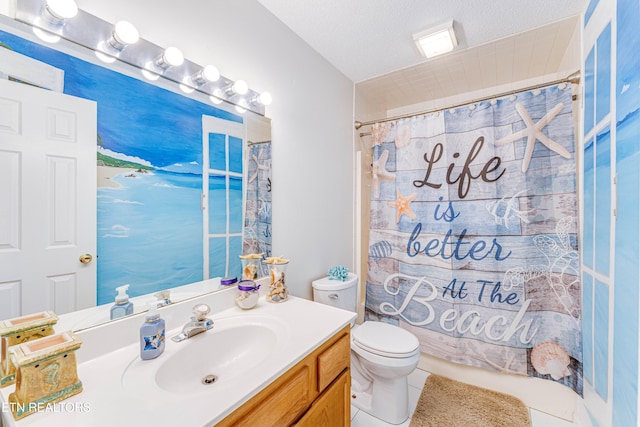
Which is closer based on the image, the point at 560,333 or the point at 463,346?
the point at 560,333

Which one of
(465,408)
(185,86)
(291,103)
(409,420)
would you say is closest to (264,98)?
(291,103)

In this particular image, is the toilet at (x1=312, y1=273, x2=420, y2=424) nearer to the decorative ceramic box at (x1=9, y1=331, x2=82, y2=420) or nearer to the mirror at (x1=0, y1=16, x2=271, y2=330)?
the mirror at (x1=0, y1=16, x2=271, y2=330)

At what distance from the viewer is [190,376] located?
0.91 m

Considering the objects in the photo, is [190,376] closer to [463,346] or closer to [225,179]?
[225,179]

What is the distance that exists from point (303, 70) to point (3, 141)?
1.48 meters

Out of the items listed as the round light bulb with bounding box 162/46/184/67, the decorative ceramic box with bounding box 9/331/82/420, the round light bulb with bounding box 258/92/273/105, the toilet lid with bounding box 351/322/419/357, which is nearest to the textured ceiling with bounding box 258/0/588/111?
the round light bulb with bounding box 258/92/273/105

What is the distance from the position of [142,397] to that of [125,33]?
1.12m

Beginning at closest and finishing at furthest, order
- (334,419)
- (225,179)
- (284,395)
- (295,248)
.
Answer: (284,395) → (334,419) → (225,179) → (295,248)

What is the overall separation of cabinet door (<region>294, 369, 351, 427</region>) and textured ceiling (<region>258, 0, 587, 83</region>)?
1.86 meters

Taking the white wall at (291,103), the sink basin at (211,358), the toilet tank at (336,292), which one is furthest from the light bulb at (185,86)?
the toilet tank at (336,292)

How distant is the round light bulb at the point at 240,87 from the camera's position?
1292 millimetres

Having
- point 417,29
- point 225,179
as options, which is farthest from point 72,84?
point 417,29

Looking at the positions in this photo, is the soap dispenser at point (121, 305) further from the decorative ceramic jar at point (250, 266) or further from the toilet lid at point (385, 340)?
the toilet lid at point (385, 340)

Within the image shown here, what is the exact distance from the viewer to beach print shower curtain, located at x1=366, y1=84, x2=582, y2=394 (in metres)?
1.55
